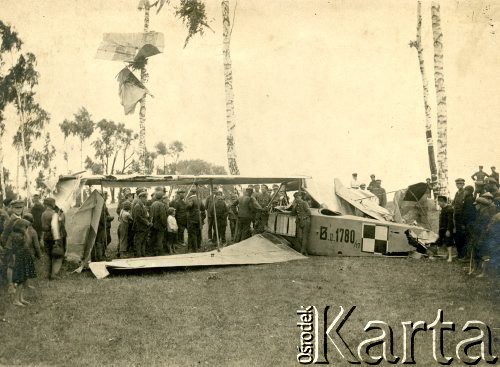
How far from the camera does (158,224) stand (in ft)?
45.4

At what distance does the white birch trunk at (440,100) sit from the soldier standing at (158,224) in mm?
7717

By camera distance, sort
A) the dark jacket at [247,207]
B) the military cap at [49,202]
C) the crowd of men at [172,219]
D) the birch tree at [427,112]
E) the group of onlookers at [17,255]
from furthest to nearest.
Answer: the birch tree at [427,112] → the dark jacket at [247,207] → the crowd of men at [172,219] → the military cap at [49,202] → the group of onlookers at [17,255]

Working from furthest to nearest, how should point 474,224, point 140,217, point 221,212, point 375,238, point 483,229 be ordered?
1. point 221,212
2. point 140,217
3. point 375,238
4. point 474,224
5. point 483,229

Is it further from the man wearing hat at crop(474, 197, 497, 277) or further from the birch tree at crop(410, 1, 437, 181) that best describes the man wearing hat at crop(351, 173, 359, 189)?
the man wearing hat at crop(474, 197, 497, 277)

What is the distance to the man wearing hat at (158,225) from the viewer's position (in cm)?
1377

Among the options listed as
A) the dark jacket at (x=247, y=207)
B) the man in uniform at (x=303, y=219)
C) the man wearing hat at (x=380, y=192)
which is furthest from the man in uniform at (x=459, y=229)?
the man wearing hat at (x=380, y=192)

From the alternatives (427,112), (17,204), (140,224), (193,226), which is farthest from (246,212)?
(427,112)

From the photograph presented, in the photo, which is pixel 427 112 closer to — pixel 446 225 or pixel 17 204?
pixel 446 225

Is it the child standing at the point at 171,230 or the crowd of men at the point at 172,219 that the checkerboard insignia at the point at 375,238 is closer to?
the crowd of men at the point at 172,219

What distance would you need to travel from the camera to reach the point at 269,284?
9984 mm

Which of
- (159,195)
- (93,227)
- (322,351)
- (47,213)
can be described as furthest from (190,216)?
(322,351)

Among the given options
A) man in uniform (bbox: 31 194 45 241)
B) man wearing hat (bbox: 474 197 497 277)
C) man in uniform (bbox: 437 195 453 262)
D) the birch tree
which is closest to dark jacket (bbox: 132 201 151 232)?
man in uniform (bbox: 31 194 45 241)

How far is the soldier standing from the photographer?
1377cm

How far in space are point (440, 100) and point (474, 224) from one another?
5651 mm
